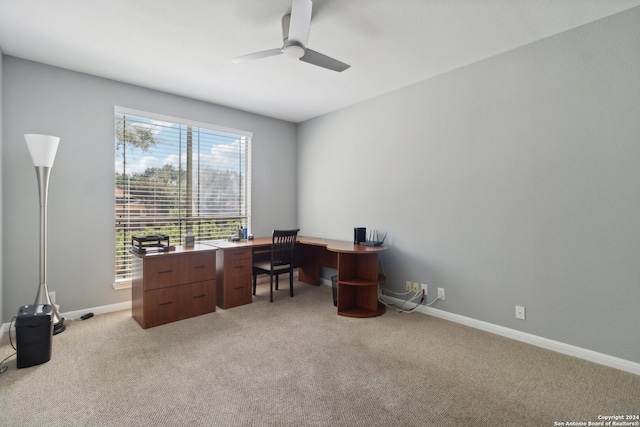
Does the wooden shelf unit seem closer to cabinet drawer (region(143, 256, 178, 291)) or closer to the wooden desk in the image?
the wooden desk

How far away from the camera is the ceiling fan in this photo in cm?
194

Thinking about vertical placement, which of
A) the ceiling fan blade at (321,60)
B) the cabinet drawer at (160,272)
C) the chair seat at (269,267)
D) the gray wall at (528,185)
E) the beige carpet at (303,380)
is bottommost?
the beige carpet at (303,380)

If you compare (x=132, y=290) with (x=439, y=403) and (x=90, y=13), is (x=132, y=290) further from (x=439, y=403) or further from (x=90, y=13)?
(x=439, y=403)

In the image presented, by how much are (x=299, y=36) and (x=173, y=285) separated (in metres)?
2.68

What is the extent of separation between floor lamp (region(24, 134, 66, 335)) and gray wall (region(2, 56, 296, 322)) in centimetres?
33

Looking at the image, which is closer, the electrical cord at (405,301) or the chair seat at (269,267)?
the electrical cord at (405,301)

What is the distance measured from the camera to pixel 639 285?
7.07 feet

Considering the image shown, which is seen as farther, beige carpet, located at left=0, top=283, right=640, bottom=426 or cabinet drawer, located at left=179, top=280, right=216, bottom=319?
cabinet drawer, located at left=179, top=280, right=216, bottom=319

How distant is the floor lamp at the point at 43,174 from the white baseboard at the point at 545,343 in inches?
153

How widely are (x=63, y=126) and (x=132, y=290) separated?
6.20ft

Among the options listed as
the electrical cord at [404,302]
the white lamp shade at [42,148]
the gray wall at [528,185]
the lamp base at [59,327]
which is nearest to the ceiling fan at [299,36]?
the gray wall at [528,185]

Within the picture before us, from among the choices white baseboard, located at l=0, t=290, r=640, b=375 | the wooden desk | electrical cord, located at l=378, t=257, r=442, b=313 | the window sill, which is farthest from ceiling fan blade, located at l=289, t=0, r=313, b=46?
the window sill

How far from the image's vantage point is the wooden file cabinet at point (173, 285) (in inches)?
118

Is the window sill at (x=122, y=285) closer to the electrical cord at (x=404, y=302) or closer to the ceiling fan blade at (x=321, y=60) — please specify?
the electrical cord at (x=404, y=302)
